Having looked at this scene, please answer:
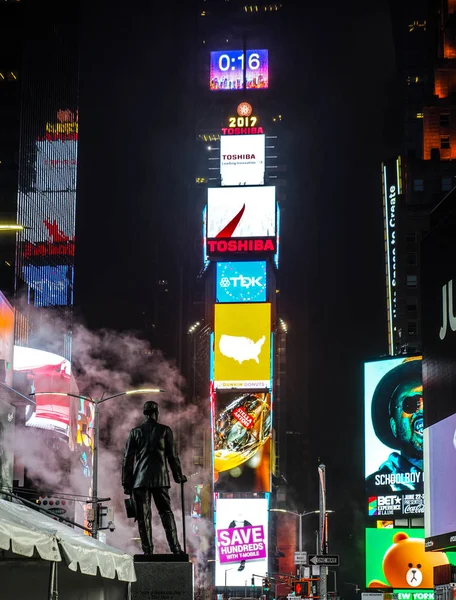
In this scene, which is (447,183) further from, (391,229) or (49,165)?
(49,165)

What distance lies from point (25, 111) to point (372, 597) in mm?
70642

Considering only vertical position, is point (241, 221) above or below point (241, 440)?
above

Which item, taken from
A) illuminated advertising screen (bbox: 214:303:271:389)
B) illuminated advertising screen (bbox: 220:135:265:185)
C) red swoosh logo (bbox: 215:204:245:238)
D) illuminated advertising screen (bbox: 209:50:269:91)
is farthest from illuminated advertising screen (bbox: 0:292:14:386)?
illuminated advertising screen (bbox: 209:50:269:91)

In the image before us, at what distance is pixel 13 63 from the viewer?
10281cm

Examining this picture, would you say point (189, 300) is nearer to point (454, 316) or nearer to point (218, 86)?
point (218, 86)

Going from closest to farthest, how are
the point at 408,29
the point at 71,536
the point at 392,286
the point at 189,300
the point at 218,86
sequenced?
the point at 71,536 < the point at 392,286 < the point at 408,29 < the point at 218,86 < the point at 189,300

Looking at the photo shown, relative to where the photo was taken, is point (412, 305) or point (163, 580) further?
point (412, 305)

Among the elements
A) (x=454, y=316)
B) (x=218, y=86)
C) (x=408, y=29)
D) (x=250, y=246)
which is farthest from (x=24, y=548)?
(x=218, y=86)

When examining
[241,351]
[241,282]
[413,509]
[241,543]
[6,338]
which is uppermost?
[241,282]

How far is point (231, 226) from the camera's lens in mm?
100250

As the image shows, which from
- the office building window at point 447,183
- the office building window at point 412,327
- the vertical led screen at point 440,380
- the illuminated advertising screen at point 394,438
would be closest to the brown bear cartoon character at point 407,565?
the illuminated advertising screen at point 394,438

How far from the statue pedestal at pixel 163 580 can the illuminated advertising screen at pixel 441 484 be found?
919cm

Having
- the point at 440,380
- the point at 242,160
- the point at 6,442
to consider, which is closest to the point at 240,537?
the point at 242,160

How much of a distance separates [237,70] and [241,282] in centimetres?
5612
